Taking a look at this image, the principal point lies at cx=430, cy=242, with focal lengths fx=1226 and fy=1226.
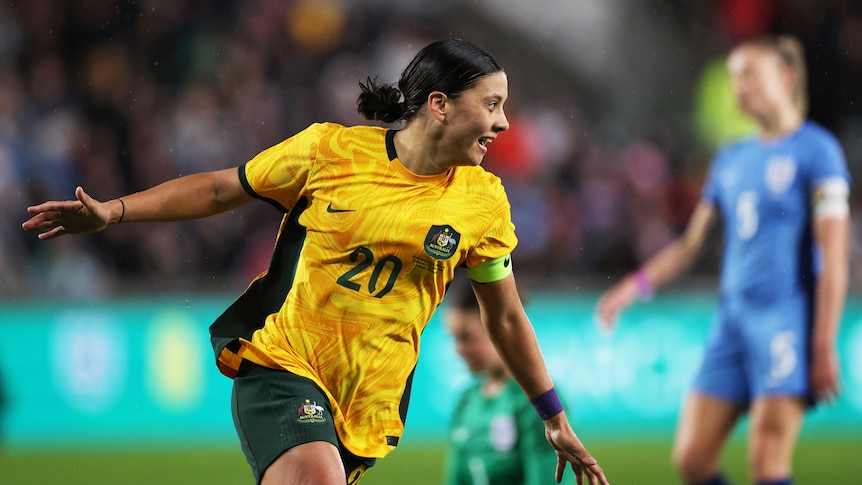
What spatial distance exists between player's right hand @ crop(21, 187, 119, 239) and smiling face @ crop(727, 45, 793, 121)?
3.93 metres

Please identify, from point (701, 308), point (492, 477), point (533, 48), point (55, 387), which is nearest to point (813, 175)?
point (492, 477)

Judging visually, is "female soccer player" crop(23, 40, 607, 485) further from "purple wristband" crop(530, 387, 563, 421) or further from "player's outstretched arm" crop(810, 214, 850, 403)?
"player's outstretched arm" crop(810, 214, 850, 403)

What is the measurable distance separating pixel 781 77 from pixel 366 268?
3462mm

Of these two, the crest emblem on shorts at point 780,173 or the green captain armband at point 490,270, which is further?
the crest emblem on shorts at point 780,173

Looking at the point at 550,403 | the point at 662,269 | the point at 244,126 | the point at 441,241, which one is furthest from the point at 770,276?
the point at 244,126

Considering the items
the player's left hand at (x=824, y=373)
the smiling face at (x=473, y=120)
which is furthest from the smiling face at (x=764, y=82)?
the smiling face at (x=473, y=120)

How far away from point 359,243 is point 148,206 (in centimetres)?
64

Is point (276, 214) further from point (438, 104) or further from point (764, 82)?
point (438, 104)

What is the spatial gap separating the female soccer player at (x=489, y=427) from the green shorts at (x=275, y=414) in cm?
99

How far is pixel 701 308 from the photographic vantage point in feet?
33.8

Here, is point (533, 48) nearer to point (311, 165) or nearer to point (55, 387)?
point (55, 387)

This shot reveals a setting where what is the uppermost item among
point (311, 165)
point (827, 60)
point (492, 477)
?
point (827, 60)

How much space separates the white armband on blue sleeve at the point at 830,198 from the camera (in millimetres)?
5953

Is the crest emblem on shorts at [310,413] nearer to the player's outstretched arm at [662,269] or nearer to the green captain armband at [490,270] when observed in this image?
the green captain armband at [490,270]
